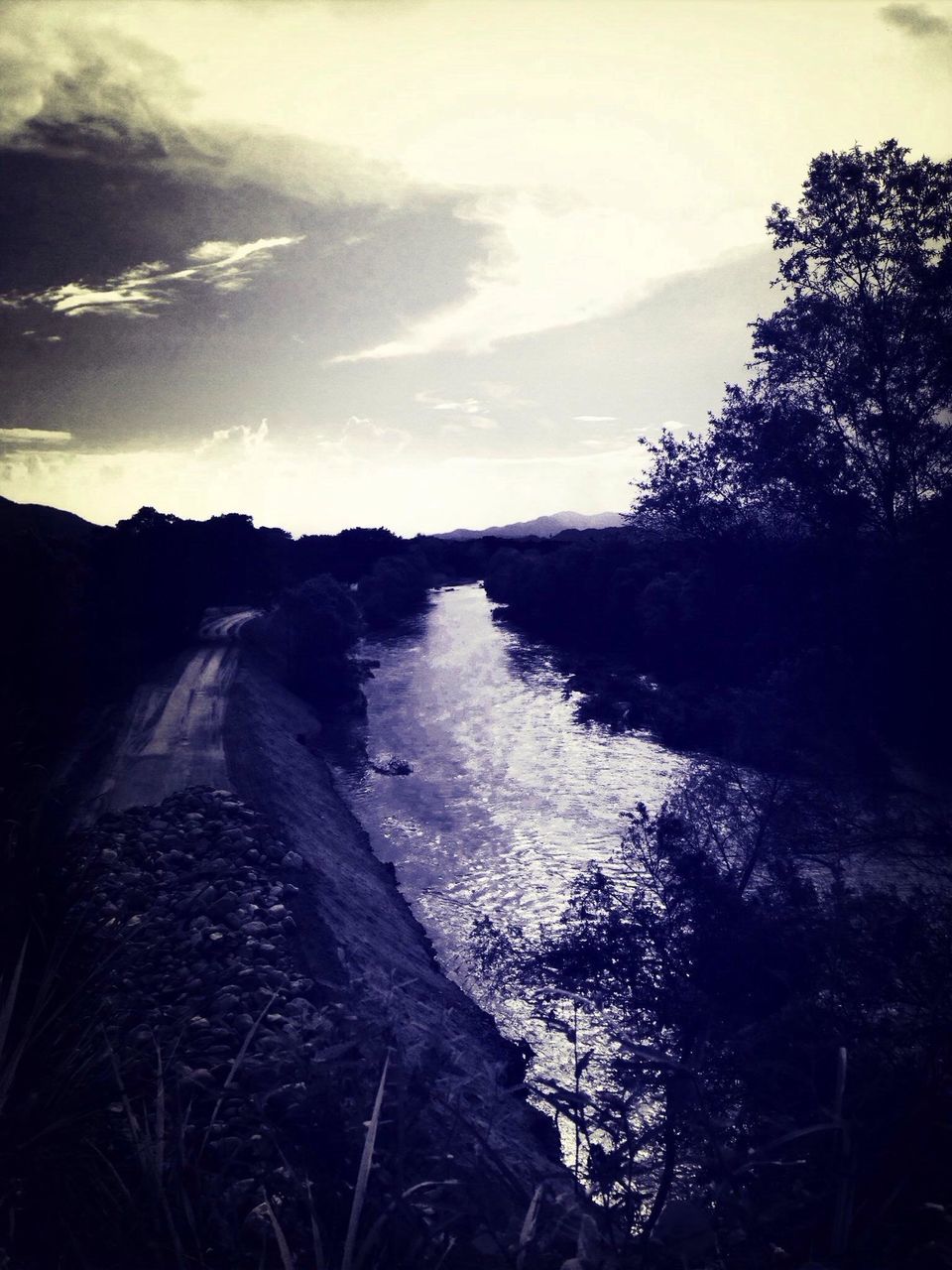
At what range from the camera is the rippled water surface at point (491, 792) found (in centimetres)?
1762

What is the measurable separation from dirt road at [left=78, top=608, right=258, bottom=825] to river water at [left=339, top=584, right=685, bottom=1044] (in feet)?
17.6

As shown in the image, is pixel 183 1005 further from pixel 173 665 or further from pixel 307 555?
pixel 307 555

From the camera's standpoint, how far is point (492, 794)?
2395 cm

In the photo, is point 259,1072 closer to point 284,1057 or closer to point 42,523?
point 284,1057

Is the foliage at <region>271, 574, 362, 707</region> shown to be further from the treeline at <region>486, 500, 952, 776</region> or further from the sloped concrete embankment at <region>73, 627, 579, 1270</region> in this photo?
the sloped concrete embankment at <region>73, 627, 579, 1270</region>

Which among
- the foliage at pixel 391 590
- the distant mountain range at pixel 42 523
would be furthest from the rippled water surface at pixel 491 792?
the foliage at pixel 391 590

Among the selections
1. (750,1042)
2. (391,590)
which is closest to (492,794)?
(750,1042)

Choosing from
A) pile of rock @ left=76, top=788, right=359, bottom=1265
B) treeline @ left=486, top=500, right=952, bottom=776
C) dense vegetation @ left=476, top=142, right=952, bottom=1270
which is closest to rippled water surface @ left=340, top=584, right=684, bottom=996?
dense vegetation @ left=476, top=142, right=952, bottom=1270

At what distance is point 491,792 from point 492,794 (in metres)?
0.18

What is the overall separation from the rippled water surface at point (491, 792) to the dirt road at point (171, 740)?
5.41m

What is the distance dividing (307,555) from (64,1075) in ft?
230

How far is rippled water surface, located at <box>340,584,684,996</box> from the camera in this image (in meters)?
17.6

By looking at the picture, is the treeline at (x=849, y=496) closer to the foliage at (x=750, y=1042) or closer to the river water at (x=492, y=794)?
the river water at (x=492, y=794)

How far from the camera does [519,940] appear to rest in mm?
15328
